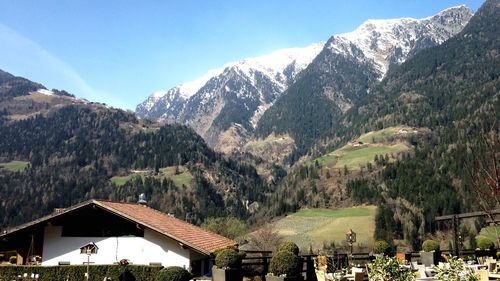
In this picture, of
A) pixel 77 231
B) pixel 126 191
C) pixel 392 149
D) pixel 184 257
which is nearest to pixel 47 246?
pixel 77 231

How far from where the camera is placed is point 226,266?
21.1m

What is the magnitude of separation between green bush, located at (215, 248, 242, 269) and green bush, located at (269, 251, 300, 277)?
170 cm

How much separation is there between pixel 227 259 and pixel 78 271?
8.21m

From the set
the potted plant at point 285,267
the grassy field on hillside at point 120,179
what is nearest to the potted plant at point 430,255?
the potted plant at point 285,267

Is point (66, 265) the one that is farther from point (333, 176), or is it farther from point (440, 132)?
point (440, 132)

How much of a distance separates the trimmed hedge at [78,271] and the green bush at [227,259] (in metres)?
4.04

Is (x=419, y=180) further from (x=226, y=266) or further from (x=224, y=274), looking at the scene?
(x=224, y=274)

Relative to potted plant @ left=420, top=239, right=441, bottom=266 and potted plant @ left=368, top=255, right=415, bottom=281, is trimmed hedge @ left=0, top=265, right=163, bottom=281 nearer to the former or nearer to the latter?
potted plant @ left=368, top=255, right=415, bottom=281

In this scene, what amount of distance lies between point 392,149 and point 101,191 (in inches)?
4557

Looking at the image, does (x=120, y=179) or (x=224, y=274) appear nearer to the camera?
(x=224, y=274)

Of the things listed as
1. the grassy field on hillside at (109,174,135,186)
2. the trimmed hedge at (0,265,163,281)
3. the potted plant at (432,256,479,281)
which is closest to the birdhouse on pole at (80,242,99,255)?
the trimmed hedge at (0,265,163,281)

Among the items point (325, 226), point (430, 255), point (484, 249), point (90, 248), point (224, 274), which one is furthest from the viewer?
point (325, 226)

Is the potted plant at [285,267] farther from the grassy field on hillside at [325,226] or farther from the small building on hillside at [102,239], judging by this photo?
the grassy field on hillside at [325,226]

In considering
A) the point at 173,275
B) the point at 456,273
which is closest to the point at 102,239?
the point at 173,275
